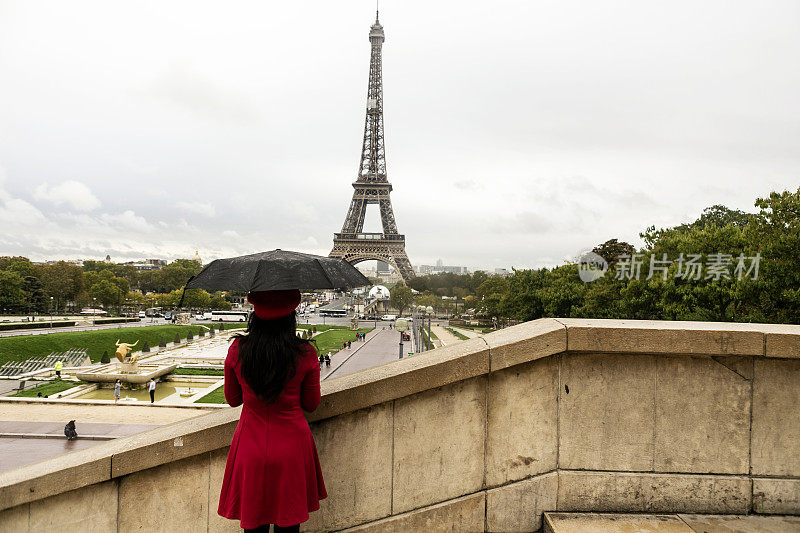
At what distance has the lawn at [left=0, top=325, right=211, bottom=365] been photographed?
29.3 meters

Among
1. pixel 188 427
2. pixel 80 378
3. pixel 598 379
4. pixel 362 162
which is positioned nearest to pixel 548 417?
pixel 598 379

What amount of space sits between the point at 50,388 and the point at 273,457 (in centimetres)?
2657

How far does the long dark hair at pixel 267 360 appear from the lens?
9.01 feet

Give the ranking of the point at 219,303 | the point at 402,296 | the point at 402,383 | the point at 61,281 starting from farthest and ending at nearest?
the point at 402,296 < the point at 219,303 < the point at 61,281 < the point at 402,383

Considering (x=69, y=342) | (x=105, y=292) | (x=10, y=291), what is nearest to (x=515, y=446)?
(x=69, y=342)

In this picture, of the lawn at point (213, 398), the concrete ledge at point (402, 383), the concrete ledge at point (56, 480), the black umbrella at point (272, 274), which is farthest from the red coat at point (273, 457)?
the lawn at point (213, 398)

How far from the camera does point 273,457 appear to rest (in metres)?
2.77

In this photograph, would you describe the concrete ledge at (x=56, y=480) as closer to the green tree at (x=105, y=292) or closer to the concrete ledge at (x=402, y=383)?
the concrete ledge at (x=402, y=383)

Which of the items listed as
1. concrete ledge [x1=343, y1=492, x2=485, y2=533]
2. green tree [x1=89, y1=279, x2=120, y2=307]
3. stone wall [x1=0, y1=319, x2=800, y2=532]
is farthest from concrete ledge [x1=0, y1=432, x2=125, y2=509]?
green tree [x1=89, y1=279, x2=120, y2=307]

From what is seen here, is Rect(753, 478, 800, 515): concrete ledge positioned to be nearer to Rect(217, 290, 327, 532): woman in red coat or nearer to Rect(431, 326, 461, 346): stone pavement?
Rect(217, 290, 327, 532): woman in red coat

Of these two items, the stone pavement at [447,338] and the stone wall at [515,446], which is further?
the stone pavement at [447,338]

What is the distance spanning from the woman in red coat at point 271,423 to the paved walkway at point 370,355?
69.3ft

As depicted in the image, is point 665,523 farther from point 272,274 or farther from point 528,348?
point 272,274

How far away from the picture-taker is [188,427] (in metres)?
3.64
